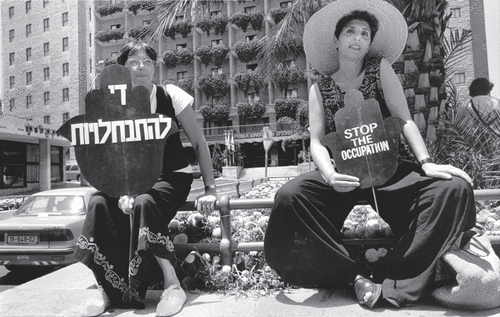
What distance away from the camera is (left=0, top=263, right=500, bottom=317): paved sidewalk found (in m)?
1.97

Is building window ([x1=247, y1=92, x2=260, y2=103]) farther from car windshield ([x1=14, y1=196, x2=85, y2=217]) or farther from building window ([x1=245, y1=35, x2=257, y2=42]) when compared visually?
car windshield ([x1=14, y1=196, x2=85, y2=217])

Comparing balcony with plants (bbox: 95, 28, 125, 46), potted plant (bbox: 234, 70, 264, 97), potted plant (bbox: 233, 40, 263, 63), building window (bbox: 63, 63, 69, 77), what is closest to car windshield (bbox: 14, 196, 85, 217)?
potted plant (bbox: 234, 70, 264, 97)

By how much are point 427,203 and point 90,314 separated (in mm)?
1782

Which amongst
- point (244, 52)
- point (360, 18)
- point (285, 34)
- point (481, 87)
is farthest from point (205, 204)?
point (244, 52)

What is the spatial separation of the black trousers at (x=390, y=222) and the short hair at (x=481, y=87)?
3.42 meters

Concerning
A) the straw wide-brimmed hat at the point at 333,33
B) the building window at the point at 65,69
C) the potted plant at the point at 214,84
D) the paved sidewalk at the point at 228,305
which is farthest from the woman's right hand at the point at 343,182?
the building window at the point at 65,69

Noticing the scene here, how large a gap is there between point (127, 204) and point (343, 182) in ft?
3.73

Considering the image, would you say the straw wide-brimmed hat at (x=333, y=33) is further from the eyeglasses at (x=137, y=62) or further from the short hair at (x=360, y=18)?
the eyeglasses at (x=137, y=62)

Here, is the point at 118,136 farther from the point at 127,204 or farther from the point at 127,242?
the point at 127,242

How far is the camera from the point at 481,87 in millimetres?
4961

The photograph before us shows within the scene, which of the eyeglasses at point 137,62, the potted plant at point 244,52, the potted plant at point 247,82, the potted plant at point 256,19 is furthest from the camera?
the potted plant at point 244,52

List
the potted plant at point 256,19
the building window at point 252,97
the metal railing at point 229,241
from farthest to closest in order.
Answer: the building window at point 252,97 → the potted plant at point 256,19 → the metal railing at point 229,241

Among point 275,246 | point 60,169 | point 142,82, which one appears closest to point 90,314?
point 275,246

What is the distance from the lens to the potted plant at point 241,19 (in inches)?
1538
